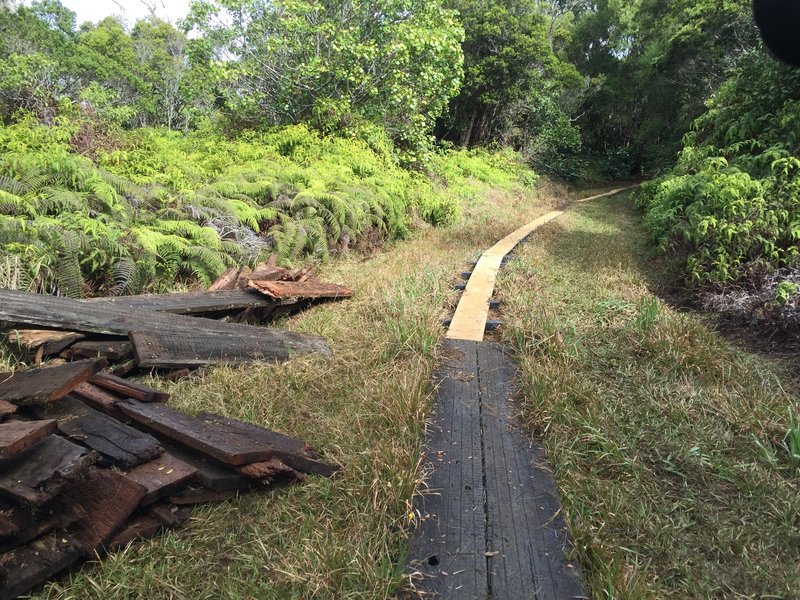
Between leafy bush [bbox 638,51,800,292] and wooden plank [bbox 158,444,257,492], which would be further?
leafy bush [bbox 638,51,800,292]

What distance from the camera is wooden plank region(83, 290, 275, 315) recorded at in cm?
401

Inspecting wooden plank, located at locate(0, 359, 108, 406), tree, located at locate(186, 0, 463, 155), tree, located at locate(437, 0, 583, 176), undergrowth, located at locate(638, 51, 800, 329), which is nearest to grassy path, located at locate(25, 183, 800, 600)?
wooden plank, located at locate(0, 359, 108, 406)

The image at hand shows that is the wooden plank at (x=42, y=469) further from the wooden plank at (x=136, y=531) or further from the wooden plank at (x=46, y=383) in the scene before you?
the wooden plank at (x=46, y=383)

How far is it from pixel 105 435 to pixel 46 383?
1.57ft

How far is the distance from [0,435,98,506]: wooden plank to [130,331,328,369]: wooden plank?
1.31m

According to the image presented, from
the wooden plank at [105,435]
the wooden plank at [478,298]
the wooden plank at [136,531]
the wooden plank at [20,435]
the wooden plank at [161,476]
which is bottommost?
the wooden plank at [136,531]

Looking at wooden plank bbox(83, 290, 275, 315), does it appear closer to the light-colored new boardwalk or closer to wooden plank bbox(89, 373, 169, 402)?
wooden plank bbox(89, 373, 169, 402)

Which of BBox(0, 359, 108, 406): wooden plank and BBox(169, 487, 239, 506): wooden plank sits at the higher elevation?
BBox(0, 359, 108, 406): wooden plank

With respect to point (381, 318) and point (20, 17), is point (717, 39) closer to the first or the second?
point (381, 318)

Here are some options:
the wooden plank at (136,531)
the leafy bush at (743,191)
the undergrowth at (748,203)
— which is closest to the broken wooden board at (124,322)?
the wooden plank at (136,531)

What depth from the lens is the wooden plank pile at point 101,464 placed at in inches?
72.3

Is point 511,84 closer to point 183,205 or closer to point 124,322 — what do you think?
point 183,205

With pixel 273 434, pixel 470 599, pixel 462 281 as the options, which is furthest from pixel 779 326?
pixel 273 434

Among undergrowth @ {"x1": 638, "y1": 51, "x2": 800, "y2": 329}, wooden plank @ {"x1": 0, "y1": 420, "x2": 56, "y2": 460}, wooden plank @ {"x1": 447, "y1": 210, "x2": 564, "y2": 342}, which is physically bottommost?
wooden plank @ {"x1": 0, "y1": 420, "x2": 56, "y2": 460}
